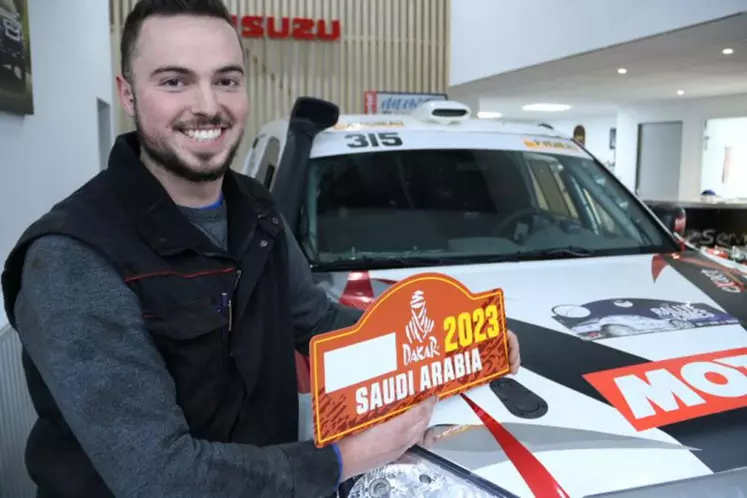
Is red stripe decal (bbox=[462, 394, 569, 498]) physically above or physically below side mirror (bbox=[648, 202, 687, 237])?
below

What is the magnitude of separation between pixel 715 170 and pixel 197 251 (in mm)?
13503

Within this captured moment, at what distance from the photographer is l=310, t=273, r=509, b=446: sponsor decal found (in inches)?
36.0

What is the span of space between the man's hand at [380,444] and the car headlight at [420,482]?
39 millimetres

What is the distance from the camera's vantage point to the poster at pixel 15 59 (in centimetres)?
244

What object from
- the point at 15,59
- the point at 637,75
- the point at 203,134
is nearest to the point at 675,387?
the point at 203,134

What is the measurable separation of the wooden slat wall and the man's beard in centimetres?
841

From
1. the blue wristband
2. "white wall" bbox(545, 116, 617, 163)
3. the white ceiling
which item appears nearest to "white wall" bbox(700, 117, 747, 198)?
the white ceiling

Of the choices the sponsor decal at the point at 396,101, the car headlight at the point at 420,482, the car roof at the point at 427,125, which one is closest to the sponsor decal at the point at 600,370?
the car headlight at the point at 420,482

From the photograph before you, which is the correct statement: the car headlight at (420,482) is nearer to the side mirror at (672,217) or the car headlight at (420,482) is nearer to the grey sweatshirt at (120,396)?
the grey sweatshirt at (120,396)

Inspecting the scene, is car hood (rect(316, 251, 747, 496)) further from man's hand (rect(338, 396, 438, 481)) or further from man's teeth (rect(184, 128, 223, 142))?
man's teeth (rect(184, 128, 223, 142))

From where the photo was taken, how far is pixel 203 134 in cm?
105

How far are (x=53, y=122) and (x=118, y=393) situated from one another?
10.2 feet

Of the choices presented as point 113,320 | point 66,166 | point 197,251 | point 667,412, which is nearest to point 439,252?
point 667,412

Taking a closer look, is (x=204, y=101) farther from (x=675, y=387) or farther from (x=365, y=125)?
(x=365, y=125)
